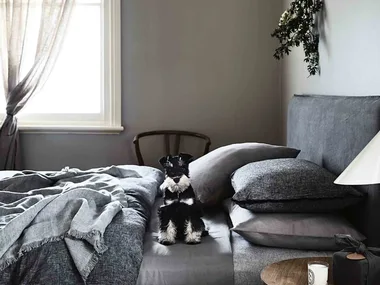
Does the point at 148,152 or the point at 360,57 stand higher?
the point at 360,57

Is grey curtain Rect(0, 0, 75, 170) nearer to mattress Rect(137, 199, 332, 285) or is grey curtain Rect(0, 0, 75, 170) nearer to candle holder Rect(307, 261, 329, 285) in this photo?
mattress Rect(137, 199, 332, 285)

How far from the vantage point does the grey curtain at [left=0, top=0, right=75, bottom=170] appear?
4.38 m

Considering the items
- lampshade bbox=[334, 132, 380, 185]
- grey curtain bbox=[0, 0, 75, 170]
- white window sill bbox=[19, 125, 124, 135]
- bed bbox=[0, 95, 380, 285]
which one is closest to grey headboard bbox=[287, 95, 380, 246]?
bed bbox=[0, 95, 380, 285]

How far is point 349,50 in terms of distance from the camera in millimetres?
2543

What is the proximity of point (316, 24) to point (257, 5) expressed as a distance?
4.61 ft

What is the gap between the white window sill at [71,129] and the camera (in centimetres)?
448

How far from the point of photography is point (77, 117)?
15.0ft

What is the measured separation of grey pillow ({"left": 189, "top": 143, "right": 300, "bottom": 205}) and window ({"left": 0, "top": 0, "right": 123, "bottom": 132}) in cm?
168

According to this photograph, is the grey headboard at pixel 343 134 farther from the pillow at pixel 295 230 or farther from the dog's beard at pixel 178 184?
the dog's beard at pixel 178 184

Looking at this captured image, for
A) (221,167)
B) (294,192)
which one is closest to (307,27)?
(221,167)

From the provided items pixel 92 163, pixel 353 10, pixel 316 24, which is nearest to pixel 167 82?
pixel 92 163

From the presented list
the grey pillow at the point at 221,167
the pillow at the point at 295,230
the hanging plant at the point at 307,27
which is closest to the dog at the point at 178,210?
the pillow at the point at 295,230

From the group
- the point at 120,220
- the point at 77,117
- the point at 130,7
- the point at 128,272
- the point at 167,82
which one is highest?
the point at 130,7

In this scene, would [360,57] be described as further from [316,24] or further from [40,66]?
[40,66]
